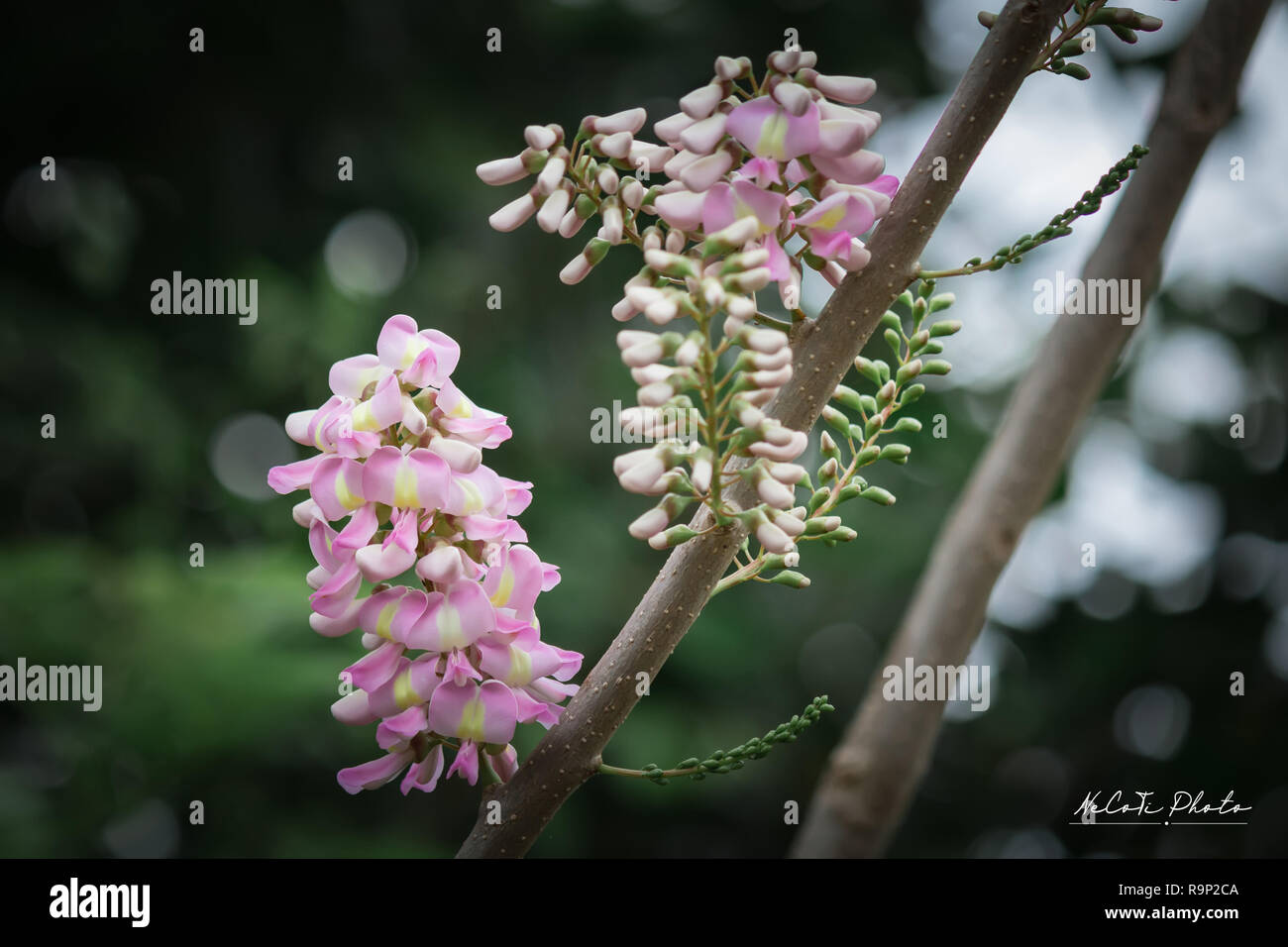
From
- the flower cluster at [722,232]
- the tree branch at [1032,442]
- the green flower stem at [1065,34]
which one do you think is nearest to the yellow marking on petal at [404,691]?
the flower cluster at [722,232]

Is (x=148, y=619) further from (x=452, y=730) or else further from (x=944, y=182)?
(x=944, y=182)

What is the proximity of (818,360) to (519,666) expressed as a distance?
0.16 meters

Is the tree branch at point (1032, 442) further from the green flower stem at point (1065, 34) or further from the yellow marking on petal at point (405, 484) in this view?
the yellow marking on petal at point (405, 484)

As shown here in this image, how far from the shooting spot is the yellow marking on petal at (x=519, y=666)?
1.26 feet

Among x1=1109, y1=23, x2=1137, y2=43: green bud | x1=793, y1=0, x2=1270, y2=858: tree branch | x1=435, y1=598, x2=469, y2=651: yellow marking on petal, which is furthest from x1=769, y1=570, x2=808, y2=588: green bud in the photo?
x1=793, y1=0, x2=1270, y2=858: tree branch

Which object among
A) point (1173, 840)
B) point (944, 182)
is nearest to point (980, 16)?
point (944, 182)

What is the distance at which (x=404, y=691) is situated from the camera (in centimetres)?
39

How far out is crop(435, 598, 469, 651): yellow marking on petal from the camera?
369mm

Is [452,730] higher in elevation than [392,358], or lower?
lower

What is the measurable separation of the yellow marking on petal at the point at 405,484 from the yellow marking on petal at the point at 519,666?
7 cm

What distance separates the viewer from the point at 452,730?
1.26 ft

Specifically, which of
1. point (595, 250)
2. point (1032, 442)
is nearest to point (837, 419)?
point (595, 250)

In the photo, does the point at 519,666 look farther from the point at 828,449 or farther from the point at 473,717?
the point at 828,449

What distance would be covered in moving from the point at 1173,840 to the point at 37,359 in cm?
240
